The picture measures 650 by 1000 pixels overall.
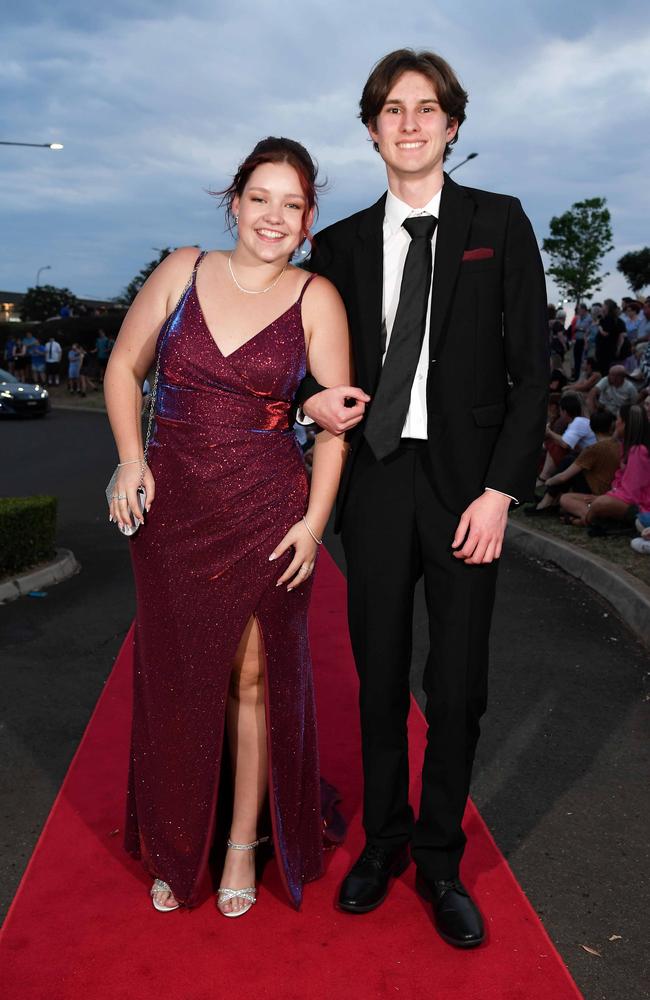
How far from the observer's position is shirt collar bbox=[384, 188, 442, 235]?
285 cm

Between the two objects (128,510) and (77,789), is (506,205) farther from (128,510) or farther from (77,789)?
(77,789)

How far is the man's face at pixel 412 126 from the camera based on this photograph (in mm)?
2717

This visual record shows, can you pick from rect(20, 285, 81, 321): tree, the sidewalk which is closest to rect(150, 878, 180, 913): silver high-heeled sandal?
the sidewalk

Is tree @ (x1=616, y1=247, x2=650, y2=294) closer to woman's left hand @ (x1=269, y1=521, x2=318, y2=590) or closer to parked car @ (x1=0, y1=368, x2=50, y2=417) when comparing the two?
parked car @ (x1=0, y1=368, x2=50, y2=417)

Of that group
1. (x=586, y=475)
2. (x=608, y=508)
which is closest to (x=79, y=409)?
(x=586, y=475)

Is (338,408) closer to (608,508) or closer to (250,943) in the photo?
(250,943)

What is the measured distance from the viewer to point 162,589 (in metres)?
2.86

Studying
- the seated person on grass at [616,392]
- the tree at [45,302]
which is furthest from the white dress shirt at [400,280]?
the tree at [45,302]

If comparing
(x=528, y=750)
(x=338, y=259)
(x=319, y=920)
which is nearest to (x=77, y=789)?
(x=319, y=920)

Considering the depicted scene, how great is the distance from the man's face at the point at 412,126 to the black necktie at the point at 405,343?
163 mm

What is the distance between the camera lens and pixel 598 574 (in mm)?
7375

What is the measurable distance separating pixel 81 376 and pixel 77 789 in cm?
3014

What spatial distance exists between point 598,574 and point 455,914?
489cm

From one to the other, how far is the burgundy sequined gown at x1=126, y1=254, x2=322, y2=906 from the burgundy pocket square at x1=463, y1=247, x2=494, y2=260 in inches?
19.9
